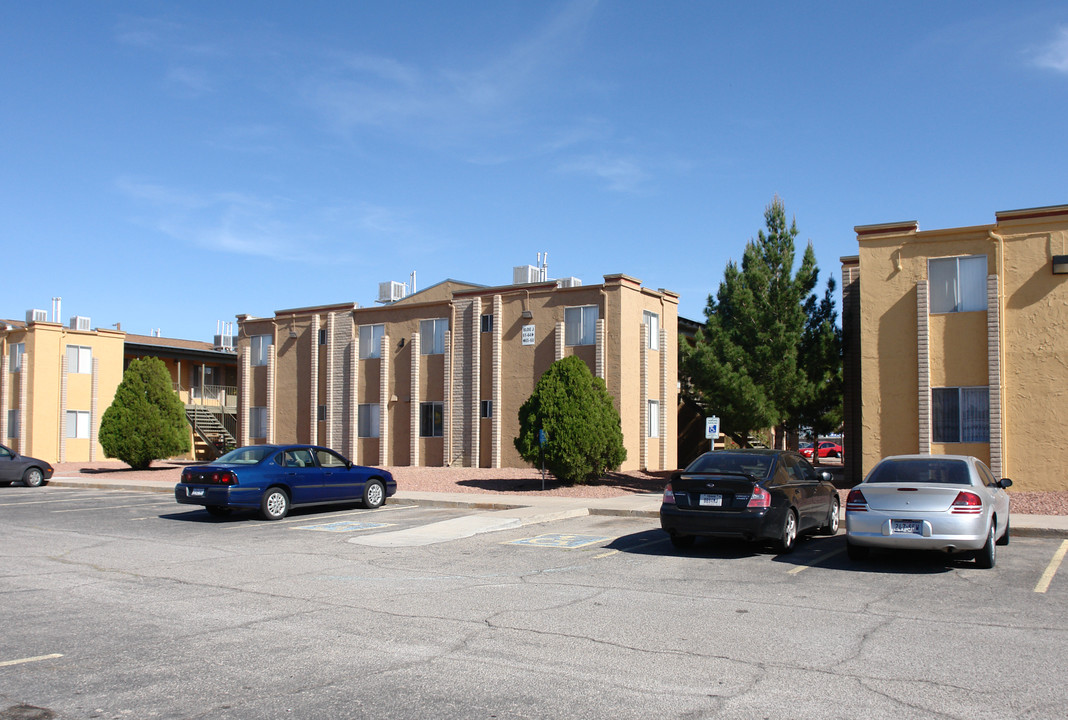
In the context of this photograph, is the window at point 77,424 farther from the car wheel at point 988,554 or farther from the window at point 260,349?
the car wheel at point 988,554

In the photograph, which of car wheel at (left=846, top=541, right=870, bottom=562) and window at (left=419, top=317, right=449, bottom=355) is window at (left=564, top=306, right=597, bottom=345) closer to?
window at (left=419, top=317, right=449, bottom=355)

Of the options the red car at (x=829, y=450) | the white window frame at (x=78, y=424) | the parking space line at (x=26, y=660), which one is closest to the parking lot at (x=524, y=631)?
the parking space line at (x=26, y=660)

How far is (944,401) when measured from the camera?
2009 centimetres

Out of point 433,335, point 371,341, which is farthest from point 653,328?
point 371,341

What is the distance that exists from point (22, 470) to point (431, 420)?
13380mm

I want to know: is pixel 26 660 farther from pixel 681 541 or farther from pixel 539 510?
pixel 539 510

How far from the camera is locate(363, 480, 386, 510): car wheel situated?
18.2 m

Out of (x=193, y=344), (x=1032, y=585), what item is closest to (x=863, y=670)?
(x=1032, y=585)

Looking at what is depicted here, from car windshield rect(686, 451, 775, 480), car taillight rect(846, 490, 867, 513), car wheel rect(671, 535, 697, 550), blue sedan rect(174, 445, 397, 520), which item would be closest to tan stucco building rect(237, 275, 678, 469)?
blue sedan rect(174, 445, 397, 520)

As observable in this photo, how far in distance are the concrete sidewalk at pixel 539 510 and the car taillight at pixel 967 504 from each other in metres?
4.47

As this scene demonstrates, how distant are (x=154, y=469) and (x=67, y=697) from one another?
2971 centimetres

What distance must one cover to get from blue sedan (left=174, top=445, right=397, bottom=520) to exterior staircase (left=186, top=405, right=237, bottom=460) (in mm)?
28582

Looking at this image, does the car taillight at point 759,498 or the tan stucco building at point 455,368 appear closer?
the car taillight at point 759,498

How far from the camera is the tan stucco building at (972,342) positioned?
62.6 ft
